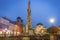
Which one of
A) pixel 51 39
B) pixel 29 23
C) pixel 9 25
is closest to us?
pixel 51 39

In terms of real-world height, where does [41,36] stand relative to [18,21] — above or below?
below

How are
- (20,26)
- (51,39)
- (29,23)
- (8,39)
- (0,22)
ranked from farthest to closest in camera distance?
(20,26) < (29,23) < (0,22) < (8,39) < (51,39)

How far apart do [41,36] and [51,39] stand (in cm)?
201

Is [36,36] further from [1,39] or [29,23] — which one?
[29,23]

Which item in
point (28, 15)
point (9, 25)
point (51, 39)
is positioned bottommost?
point (51, 39)

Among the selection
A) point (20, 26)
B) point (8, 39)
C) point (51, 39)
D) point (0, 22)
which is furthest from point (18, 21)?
point (51, 39)

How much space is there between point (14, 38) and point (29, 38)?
228cm

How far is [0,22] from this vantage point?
130ft

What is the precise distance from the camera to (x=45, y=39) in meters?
19.9

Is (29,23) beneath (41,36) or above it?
above

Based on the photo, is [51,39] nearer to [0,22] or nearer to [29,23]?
[0,22]

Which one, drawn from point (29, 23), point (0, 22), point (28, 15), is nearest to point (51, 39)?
point (0, 22)

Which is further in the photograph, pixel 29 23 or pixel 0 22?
pixel 29 23

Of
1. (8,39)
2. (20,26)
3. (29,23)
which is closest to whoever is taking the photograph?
(8,39)
